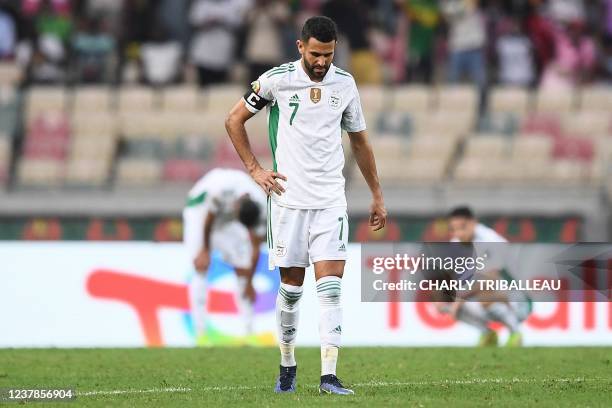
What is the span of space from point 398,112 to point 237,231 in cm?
756

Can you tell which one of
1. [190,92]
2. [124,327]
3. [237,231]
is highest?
[190,92]

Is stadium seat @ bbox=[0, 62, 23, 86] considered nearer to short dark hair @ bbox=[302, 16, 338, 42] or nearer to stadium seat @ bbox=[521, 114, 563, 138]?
stadium seat @ bbox=[521, 114, 563, 138]

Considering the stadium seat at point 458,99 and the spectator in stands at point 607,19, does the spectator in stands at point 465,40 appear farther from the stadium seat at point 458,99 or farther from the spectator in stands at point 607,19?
the spectator in stands at point 607,19

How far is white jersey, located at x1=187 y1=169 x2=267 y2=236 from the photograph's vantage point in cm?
1602

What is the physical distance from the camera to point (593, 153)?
22.2m

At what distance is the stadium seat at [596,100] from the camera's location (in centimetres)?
2328

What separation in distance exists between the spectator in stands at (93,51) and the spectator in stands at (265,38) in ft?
7.70

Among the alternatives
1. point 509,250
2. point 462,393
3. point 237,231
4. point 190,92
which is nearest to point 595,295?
point 509,250

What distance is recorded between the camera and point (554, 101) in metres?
23.4

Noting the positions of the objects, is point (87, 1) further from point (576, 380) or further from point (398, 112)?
point (576, 380)

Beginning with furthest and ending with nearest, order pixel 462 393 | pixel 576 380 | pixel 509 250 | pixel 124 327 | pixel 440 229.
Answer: pixel 440 229 < pixel 124 327 < pixel 509 250 < pixel 576 380 < pixel 462 393

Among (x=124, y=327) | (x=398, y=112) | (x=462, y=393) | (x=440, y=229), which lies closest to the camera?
(x=462, y=393)

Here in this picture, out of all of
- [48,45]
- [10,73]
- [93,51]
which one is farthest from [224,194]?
[10,73]

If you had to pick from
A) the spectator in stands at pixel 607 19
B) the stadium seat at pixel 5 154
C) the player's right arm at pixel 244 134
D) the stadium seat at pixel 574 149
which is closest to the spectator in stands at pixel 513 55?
the spectator in stands at pixel 607 19
